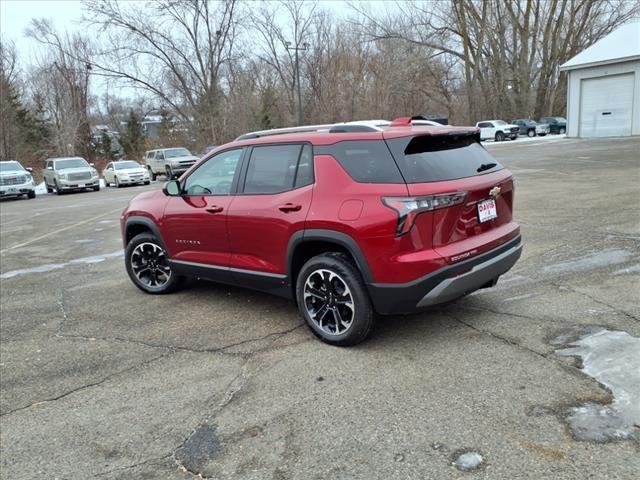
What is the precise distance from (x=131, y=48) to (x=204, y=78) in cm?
632

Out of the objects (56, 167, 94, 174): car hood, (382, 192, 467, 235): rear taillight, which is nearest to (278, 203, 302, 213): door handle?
(382, 192, 467, 235): rear taillight

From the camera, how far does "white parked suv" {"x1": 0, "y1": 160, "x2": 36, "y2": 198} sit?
72.2 feet

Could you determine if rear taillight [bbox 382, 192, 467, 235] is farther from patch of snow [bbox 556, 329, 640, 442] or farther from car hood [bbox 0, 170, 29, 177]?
car hood [bbox 0, 170, 29, 177]

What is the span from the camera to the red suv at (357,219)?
12.1 feet

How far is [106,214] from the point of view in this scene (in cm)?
1449

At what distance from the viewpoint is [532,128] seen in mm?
42375

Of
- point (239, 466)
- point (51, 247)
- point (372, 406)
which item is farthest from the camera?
point (51, 247)

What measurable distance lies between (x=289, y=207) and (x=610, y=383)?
2565 millimetres

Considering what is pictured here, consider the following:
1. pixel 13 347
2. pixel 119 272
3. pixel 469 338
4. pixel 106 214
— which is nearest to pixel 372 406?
pixel 469 338

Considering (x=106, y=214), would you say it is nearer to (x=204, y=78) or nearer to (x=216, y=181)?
(x=216, y=181)

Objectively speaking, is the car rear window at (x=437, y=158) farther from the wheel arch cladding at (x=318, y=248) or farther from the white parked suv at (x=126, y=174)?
the white parked suv at (x=126, y=174)

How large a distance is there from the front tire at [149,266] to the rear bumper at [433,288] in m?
2.86

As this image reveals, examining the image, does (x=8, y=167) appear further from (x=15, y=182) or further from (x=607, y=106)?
(x=607, y=106)

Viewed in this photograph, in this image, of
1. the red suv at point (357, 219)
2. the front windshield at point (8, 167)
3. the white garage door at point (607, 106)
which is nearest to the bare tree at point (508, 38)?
the white garage door at point (607, 106)
